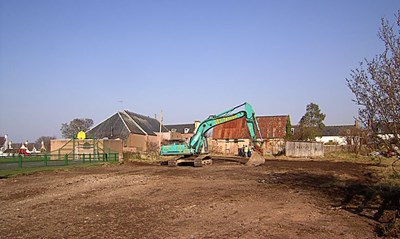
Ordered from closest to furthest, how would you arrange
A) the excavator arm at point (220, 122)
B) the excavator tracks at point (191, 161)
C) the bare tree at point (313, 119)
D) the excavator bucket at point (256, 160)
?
the excavator bucket at point (256, 160), the excavator tracks at point (191, 161), the excavator arm at point (220, 122), the bare tree at point (313, 119)

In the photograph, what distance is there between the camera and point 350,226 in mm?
8172

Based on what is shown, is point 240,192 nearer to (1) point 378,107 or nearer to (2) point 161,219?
(2) point 161,219

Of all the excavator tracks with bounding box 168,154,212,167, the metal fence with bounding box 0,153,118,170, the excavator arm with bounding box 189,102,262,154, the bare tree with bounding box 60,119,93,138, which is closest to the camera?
the metal fence with bounding box 0,153,118,170

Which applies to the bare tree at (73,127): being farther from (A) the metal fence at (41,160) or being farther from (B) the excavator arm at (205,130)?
(B) the excavator arm at (205,130)

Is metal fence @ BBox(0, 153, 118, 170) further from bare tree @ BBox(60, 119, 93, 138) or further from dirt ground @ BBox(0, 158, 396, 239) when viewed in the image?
bare tree @ BBox(60, 119, 93, 138)

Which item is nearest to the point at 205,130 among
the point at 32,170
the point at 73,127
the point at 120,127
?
the point at 32,170

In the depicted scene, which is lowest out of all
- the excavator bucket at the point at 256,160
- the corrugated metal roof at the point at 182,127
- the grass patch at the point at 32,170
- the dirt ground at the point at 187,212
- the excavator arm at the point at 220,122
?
the dirt ground at the point at 187,212

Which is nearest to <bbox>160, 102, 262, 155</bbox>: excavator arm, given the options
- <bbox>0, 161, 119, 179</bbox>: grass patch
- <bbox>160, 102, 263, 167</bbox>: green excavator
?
<bbox>160, 102, 263, 167</bbox>: green excavator

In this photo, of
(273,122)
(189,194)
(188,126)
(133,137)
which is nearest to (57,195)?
(189,194)

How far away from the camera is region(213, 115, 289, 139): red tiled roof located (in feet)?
195

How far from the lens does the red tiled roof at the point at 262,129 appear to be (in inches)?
2340

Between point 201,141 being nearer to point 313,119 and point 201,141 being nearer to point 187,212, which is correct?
point 187,212

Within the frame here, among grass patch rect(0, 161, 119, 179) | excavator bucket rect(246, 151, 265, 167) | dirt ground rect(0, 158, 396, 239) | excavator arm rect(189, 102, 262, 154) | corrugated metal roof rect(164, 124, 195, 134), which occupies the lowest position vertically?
dirt ground rect(0, 158, 396, 239)

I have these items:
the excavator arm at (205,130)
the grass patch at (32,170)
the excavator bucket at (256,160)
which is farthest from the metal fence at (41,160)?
the excavator bucket at (256,160)
